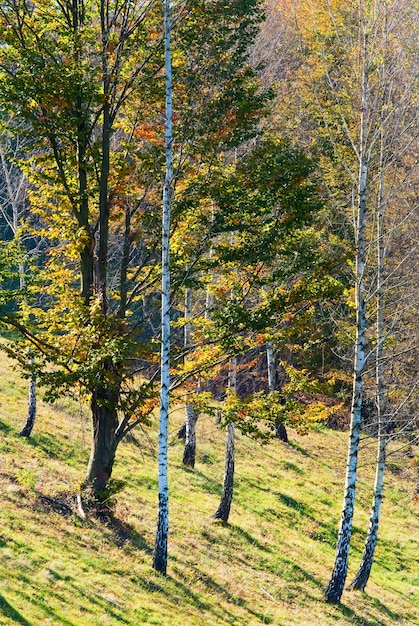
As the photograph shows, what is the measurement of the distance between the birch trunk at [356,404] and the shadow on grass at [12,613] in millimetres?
7949

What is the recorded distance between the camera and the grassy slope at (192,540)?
39.4ft

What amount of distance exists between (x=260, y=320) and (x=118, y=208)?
175 inches

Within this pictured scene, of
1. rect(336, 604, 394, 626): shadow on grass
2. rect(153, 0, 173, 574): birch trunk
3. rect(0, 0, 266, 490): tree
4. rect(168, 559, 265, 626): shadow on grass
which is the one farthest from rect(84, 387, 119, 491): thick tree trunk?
rect(336, 604, 394, 626): shadow on grass

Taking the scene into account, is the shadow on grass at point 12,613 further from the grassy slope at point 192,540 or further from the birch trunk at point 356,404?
the birch trunk at point 356,404

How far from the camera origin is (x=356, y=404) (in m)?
15.7

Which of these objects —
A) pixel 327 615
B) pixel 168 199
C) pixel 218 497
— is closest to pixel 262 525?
pixel 218 497

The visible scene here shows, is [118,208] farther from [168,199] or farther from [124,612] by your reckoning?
[124,612]

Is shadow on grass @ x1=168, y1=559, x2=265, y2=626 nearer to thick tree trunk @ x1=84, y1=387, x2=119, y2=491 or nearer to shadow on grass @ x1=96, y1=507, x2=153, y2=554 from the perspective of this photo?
shadow on grass @ x1=96, y1=507, x2=153, y2=554

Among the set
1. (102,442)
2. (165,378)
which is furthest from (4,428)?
(165,378)

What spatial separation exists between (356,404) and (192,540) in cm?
550

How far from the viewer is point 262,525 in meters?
20.6

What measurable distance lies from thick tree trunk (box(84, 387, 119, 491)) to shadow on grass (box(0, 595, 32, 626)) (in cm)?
597

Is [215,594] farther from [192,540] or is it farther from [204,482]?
[204,482]

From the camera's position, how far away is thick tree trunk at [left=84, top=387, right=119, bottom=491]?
52.8 feet
